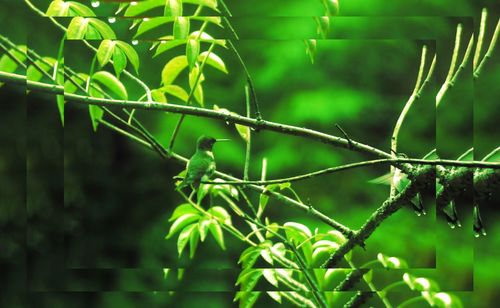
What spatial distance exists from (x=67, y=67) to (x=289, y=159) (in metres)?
0.33

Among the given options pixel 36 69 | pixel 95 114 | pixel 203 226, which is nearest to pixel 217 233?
pixel 203 226

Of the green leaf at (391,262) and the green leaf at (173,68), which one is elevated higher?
the green leaf at (173,68)

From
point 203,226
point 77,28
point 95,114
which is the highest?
point 77,28

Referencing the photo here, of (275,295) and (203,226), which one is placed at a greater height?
(203,226)

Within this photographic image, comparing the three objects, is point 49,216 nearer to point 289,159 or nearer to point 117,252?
point 117,252

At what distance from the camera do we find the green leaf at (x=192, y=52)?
0.81 meters

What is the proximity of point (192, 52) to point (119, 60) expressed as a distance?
0.10 metres

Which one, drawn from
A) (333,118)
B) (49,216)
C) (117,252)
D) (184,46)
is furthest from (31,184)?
(333,118)

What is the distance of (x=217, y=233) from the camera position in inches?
34.1

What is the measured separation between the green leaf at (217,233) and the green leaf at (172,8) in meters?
0.29

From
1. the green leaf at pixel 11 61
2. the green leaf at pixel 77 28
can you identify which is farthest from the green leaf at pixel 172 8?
the green leaf at pixel 11 61

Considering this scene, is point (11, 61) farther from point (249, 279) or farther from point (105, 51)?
point (249, 279)

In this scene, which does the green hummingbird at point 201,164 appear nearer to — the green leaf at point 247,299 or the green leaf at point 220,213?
the green leaf at point 220,213

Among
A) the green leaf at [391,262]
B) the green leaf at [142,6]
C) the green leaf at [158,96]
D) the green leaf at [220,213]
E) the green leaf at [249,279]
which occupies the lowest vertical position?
the green leaf at [249,279]
